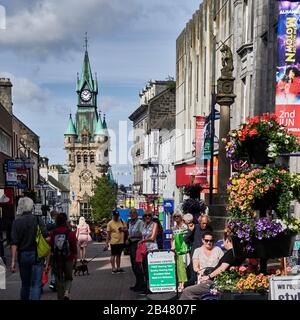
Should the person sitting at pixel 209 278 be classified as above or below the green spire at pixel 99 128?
below

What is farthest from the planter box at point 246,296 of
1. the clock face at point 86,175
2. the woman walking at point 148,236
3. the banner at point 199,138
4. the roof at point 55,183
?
the clock face at point 86,175

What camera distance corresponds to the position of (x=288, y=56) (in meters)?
17.6

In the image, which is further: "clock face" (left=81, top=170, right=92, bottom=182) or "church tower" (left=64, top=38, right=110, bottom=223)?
"clock face" (left=81, top=170, right=92, bottom=182)

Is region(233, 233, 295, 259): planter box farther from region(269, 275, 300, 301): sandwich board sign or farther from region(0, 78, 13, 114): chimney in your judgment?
region(0, 78, 13, 114): chimney

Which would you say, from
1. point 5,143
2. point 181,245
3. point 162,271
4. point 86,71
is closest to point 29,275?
point 162,271

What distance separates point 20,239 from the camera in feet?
31.2

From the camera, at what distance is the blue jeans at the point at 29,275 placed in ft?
31.3

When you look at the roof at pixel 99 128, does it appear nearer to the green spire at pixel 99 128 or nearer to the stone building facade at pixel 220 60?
the green spire at pixel 99 128

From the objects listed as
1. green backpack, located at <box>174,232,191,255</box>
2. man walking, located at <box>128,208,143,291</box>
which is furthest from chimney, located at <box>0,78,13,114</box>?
green backpack, located at <box>174,232,191,255</box>

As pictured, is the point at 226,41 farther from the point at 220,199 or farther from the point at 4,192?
the point at 220,199

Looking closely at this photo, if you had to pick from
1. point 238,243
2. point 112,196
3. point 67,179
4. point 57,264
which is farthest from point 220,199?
point 67,179

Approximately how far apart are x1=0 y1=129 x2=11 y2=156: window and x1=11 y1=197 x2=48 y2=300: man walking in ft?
122

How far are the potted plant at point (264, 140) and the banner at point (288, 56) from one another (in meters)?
9.07

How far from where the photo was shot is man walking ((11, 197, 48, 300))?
9.51 meters
